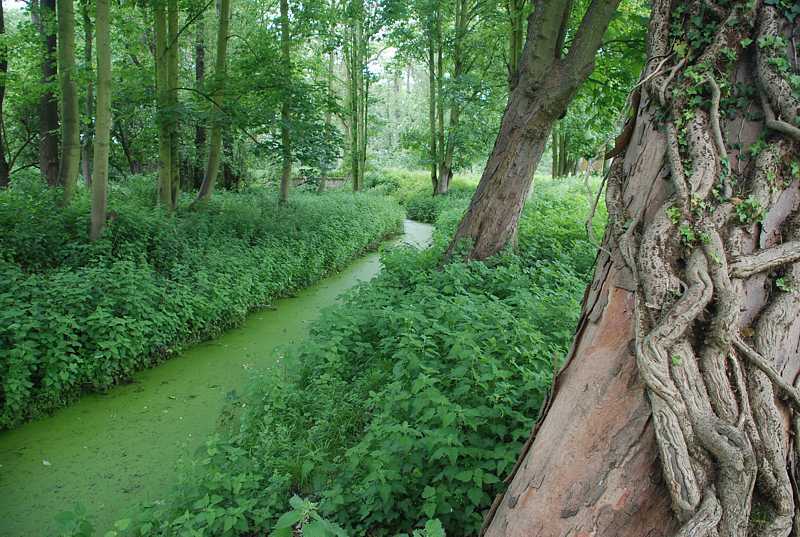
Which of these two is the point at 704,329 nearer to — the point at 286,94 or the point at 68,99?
the point at 286,94

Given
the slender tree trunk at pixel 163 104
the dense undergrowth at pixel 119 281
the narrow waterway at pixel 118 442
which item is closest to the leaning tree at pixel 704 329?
the narrow waterway at pixel 118 442

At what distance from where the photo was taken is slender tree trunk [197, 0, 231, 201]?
27.8 ft

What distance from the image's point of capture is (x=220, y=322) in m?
6.70

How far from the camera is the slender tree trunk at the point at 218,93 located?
8469mm

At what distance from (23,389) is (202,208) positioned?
17.6ft

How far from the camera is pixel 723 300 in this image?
1300 mm

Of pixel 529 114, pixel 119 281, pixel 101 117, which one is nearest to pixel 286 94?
pixel 101 117

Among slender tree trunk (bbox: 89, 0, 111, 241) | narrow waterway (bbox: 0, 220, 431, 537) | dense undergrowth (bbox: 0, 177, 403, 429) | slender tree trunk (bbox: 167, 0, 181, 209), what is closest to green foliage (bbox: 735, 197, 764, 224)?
narrow waterway (bbox: 0, 220, 431, 537)

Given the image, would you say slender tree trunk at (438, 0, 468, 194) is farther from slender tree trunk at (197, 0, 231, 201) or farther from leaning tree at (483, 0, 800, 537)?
leaning tree at (483, 0, 800, 537)

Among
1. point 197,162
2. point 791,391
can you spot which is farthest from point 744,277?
point 197,162

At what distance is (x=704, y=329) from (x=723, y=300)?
0.32 feet

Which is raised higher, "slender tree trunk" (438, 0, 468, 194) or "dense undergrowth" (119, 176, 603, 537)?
"slender tree trunk" (438, 0, 468, 194)

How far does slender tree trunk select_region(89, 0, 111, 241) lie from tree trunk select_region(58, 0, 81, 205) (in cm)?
125

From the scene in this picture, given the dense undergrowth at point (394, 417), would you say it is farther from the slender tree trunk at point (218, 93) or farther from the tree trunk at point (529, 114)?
the slender tree trunk at point (218, 93)
